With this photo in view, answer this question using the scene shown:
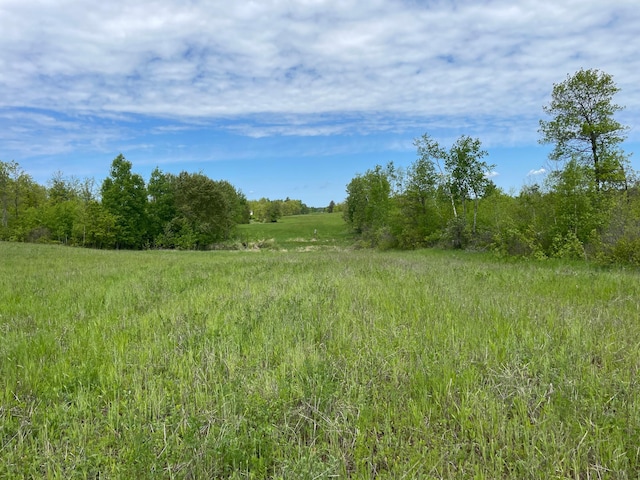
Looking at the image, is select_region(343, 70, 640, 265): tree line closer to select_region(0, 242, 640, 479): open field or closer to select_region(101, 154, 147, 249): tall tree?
select_region(0, 242, 640, 479): open field

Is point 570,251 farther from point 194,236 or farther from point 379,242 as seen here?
point 194,236

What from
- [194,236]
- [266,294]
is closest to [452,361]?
[266,294]

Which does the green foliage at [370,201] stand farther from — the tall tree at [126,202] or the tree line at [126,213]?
the tall tree at [126,202]

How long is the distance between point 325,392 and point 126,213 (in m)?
56.1

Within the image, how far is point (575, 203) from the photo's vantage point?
1977 centimetres

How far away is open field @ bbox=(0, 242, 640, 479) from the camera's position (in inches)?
97.6

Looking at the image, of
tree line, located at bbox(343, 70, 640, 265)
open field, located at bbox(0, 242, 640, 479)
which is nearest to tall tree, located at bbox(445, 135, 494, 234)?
tree line, located at bbox(343, 70, 640, 265)

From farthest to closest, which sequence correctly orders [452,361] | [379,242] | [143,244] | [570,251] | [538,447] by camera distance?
[143,244] < [379,242] < [570,251] < [452,361] < [538,447]

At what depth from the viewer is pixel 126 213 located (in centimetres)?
5088

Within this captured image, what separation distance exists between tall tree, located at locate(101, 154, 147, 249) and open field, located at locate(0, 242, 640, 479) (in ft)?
164

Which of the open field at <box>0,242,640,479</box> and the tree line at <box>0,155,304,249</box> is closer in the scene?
the open field at <box>0,242,640,479</box>

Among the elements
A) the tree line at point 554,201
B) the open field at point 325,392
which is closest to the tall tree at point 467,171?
the tree line at point 554,201

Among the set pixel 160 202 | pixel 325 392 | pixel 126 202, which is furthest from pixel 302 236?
pixel 325 392

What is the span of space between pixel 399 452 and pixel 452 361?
1.65 metres
